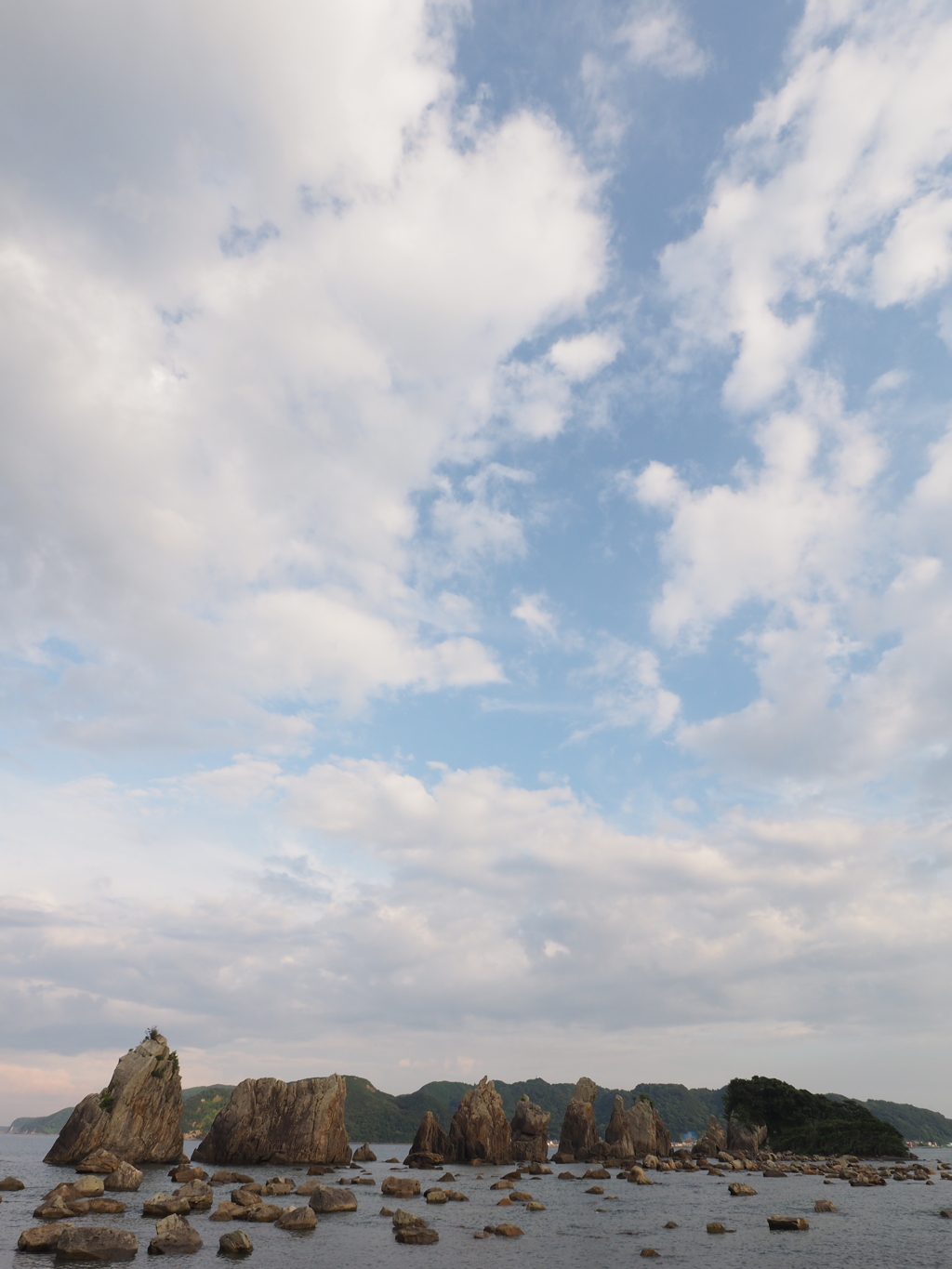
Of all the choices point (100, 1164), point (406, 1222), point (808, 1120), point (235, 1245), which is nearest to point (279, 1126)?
point (100, 1164)

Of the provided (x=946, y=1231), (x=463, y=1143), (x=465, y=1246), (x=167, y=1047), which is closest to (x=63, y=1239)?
(x=465, y=1246)

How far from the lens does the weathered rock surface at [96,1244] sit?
115 ft

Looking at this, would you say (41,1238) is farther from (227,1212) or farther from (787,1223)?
(787,1223)

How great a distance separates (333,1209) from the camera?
5509 cm

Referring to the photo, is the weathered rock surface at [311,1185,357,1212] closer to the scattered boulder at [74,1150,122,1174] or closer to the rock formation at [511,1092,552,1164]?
the scattered boulder at [74,1150,122,1174]

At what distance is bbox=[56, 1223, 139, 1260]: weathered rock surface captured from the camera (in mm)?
35031

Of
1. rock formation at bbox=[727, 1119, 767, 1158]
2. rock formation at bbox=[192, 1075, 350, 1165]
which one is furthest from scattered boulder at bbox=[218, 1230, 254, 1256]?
rock formation at bbox=[727, 1119, 767, 1158]

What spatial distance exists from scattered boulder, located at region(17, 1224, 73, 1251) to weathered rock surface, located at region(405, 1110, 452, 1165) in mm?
92892

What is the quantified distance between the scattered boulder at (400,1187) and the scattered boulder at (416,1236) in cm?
2783

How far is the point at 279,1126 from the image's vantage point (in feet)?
325

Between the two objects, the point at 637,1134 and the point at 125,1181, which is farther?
the point at 637,1134

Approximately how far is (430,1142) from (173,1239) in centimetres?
9787

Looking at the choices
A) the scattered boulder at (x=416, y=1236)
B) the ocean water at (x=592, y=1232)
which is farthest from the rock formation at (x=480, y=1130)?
the scattered boulder at (x=416, y=1236)

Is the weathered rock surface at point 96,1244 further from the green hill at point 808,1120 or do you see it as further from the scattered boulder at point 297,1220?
the green hill at point 808,1120
